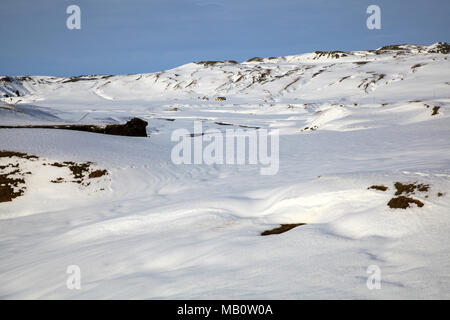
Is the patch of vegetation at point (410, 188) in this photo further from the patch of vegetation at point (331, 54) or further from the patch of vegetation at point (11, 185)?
the patch of vegetation at point (331, 54)

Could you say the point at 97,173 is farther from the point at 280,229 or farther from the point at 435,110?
the point at 435,110

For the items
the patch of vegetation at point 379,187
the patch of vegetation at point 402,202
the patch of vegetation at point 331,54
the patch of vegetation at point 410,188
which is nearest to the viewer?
the patch of vegetation at point 402,202

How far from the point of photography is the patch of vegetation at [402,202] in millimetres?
4625

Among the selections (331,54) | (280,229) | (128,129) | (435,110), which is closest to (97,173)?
(128,129)

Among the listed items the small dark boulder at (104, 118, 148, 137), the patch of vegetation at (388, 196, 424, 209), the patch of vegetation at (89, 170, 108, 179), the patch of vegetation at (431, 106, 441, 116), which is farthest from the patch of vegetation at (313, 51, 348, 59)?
the patch of vegetation at (388, 196, 424, 209)

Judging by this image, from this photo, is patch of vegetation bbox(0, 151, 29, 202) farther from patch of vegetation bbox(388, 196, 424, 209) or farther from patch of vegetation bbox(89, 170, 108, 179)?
patch of vegetation bbox(388, 196, 424, 209)

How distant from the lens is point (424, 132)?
15266mm

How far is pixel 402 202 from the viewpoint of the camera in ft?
15.4

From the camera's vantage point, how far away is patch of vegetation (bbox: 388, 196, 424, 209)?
15.2ft

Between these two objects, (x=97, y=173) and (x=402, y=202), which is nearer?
(x=402, y=202)

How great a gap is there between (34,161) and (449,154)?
14.1 meters

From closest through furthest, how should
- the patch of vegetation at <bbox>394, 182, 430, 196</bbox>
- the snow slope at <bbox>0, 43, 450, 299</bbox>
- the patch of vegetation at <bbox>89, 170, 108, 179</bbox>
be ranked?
the snow slope at <bbox>0, 43, 450, 299</bbox>, the patch of vegetation at <bbox>394, 182, 430, 196</bbox>, the patch of vegetation at <bbox>89, 170, 108, 179</bbox>

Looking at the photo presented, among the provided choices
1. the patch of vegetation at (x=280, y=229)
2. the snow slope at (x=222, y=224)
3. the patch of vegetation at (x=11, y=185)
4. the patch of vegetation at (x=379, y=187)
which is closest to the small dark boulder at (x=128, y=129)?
the snow slope at (x=222, y=224)

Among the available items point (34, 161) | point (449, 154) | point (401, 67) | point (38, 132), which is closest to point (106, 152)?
point (34, 161)
